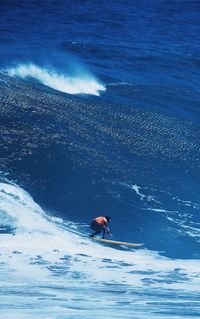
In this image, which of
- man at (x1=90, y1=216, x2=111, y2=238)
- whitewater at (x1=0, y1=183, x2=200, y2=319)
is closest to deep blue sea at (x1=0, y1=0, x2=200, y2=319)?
whitewater at (x1=0, y1=183, x2=200, y2=319)

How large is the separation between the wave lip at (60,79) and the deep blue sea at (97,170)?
95 mm

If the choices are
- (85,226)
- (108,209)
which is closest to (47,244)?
(85,226)

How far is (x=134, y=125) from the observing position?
76.3 ft

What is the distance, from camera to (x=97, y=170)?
19656mm

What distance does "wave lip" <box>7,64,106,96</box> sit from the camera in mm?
26641

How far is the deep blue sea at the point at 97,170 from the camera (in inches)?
505

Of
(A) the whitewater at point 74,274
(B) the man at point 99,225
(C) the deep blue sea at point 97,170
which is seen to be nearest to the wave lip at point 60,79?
(C) the deep blue sea at point 97,170

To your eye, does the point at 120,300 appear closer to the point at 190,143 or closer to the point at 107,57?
the point at 190,143

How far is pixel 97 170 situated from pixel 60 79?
30.0ft

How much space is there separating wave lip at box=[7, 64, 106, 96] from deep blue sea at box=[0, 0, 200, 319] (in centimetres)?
10

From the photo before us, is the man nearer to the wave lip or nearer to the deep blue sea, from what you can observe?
the deep blue sea

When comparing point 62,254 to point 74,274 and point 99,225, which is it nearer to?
point 74,274

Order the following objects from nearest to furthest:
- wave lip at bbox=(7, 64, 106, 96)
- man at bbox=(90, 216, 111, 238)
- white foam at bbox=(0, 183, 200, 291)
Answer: white foam at bbox=(0, 183, 200, 291) < man at bbox=(90, 216, 111, 238) < wave lip at bbox=(7, 64, 106, 96)

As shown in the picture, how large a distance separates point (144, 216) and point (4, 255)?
5.31m
